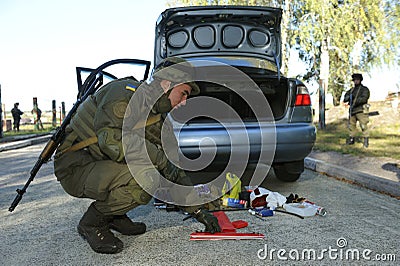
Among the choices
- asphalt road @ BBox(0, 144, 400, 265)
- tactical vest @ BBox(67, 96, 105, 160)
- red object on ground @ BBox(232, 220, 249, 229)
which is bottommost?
asphalt road @ BBox(0, 144, 400, 265)

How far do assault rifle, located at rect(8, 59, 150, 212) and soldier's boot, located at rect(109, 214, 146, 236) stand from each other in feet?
2.61

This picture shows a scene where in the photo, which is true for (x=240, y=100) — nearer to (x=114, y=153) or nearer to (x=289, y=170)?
(x=289, y=170)

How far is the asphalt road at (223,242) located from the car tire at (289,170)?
24.4 inches

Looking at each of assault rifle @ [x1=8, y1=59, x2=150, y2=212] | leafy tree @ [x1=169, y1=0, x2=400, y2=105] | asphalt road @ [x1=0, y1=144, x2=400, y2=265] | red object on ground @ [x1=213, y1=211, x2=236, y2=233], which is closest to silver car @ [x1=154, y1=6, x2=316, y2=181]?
asphalt road @ [x1=0, y1=144, x2=400, y2=265]

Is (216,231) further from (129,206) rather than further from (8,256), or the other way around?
(8,256)

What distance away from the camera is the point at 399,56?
25938mm

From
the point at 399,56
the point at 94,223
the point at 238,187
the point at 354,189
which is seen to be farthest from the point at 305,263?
the point at 399,56

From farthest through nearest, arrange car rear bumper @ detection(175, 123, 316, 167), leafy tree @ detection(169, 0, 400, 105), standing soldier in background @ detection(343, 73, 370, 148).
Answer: leafy tree @ detection(169, 0, 400, 105), standing soldier in background @ detection(343, 73, 370, 148), car rear bumper @ detection(175, 123, 316, 167)

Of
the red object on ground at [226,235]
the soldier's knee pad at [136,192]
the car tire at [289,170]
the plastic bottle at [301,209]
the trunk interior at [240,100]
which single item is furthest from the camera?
the car tire at [289,170]

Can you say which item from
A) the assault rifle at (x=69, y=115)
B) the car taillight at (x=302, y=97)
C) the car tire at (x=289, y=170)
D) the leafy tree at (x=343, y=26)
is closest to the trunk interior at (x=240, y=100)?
the car taillight at (x=302, y=97)

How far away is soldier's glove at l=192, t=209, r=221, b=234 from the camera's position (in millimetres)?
3588

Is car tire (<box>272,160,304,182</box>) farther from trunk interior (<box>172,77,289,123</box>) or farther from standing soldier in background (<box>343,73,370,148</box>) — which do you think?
standing soldier in background (<box>343,73,370,148</box>)

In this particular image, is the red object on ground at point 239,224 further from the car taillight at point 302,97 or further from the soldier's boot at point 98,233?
the car taillight at point 302,97

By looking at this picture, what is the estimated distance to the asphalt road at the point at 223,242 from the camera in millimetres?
3266
